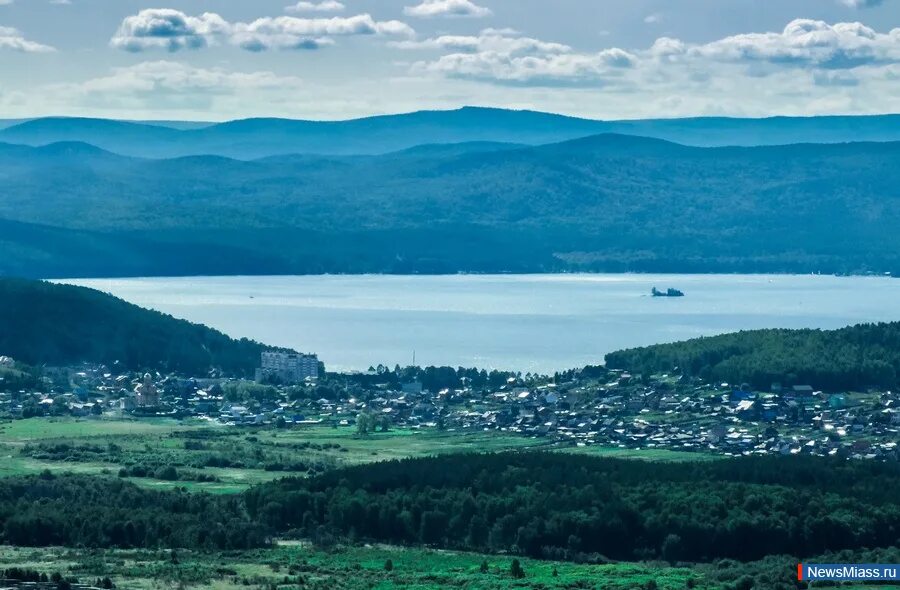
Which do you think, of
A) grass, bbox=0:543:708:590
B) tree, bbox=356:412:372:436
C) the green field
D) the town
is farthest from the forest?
tree, bbox=356:412:372:436

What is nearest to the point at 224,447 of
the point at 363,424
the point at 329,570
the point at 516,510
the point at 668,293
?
the point at 363,424

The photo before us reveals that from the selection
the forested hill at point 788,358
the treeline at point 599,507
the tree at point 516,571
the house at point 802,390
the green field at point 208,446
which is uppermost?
the forested hill at point 788,358

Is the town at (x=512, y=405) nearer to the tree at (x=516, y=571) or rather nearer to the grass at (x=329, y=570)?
the grass at (x=329, y=570)

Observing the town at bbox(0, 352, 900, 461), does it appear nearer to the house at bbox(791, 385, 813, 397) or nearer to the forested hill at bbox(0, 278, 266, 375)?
the house at bbox(791, 385, 813, 397)

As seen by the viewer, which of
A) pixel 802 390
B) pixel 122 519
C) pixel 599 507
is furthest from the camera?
pixel 802 390

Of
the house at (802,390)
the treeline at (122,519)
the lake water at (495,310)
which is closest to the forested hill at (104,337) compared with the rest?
the lake water at (495,310)

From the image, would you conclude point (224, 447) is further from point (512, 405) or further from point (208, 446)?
point (512, 405)
